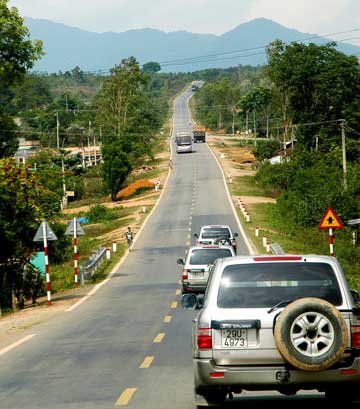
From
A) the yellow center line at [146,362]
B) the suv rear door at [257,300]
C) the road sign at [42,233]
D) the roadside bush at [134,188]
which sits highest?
the suv rear door at [257,300]

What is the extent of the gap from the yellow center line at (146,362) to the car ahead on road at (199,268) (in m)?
13.9

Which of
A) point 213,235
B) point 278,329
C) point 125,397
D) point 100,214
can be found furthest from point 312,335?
point 100,214

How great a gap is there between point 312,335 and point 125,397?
12.8 ft

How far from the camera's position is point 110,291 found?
34.2 metres

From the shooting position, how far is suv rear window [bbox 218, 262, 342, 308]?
33.6 feet

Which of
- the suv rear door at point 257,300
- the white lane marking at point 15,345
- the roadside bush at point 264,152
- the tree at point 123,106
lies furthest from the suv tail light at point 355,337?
the tree at point 123,106

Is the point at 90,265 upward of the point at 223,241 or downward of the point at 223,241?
downward

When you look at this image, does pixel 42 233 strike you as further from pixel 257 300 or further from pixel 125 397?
pixel 257 300

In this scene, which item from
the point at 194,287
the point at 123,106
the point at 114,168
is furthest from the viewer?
the point at 123,106

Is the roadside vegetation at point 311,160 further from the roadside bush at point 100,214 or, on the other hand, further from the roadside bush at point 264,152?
the roadside bush at point 100,214

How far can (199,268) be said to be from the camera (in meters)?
30.8

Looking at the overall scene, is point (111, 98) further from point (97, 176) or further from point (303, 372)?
point (303, 372)

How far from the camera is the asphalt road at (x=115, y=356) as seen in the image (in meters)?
12.6

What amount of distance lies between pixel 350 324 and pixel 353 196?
52.3 m
